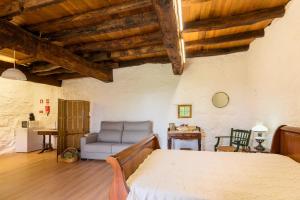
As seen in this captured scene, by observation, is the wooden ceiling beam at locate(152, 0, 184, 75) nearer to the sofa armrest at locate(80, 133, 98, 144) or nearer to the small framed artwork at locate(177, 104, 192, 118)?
the small framed artwork at locate(177, 104, 192, 118)

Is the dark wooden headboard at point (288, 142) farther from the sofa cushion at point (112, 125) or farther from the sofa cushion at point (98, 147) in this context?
the sofa cushion at point (112, 125)

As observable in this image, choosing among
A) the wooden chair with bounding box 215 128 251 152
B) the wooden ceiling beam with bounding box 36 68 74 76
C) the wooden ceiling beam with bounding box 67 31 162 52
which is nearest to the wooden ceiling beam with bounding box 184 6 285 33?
the wooden ceiling beam with bounding box 67 31 162 52

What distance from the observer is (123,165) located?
67.6 inches

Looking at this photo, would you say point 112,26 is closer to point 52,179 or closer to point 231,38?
point 231,38

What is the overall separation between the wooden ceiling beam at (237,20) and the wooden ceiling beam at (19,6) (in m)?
2.04

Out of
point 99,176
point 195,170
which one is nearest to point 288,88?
point 195,170

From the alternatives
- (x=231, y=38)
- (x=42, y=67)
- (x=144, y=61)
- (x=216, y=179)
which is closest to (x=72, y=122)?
(x=42, y=67)

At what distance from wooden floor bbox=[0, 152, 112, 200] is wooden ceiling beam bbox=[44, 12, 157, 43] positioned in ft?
7.90

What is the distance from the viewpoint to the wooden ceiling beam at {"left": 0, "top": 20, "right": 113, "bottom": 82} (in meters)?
2.53

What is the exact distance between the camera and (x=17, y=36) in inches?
104

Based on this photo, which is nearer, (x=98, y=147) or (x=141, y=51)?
(x=141, y=51)

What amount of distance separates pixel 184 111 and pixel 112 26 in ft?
9.24

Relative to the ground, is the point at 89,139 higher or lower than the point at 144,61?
lower

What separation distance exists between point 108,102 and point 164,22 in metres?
3.86
